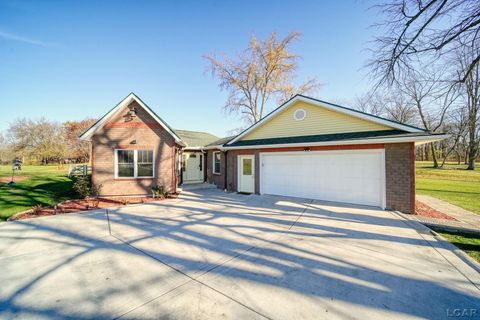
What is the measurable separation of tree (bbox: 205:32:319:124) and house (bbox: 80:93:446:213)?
1425 centimetres

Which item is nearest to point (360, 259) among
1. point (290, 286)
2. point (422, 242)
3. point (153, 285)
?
point (290, 286)

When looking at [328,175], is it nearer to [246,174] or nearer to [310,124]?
[310,124]

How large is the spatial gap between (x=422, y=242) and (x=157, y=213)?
8.59m

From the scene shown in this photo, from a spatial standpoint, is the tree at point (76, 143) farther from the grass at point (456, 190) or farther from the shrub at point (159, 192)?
the grass at point (456, 190)

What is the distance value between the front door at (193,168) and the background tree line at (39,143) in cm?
3228

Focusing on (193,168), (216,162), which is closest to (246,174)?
(216,162)

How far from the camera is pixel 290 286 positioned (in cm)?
320

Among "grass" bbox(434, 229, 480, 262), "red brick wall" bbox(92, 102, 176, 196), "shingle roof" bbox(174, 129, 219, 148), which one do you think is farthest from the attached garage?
"shingle roof" bbox(174, 129, 219, 148)

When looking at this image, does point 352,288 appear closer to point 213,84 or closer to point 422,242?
point 422,242

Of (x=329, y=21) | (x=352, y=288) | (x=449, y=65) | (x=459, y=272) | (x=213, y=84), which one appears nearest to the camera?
(x=352, y=288)

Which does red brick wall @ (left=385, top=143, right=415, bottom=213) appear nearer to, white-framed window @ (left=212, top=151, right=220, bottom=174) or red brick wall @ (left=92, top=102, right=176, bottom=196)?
white-framed window @ (left=212, top=151, right=220, bottom=174)

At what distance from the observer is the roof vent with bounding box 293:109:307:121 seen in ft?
34.7

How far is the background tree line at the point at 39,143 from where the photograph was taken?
121 feet

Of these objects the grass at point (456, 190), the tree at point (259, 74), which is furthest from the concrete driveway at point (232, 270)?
the tree at point (259, 74)
